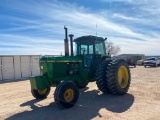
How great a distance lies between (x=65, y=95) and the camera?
7.43 metres

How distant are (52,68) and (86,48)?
2.26m

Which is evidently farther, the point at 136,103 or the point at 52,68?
the point at 52,68

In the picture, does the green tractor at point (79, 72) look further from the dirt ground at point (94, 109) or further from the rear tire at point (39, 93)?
the dirt ground at point (94, 109)

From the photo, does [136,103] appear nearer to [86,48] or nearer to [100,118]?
[100,118]

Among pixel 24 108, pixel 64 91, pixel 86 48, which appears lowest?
pixel 24 108

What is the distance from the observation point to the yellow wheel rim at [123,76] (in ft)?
32.6

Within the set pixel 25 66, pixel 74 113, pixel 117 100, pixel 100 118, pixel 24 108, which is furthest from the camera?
pixel 25 66

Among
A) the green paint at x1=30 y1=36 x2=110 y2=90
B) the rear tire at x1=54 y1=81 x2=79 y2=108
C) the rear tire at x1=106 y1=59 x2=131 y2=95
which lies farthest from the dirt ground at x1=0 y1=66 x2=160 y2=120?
the green paint at x1=30 y1=36 x2=110 y2=90

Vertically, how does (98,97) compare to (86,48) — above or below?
below

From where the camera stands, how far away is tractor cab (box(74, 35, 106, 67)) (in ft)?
32.7

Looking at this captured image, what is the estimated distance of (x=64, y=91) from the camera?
24.0 feet

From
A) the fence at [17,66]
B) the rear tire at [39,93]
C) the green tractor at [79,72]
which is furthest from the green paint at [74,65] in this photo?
the fence at [17,66]

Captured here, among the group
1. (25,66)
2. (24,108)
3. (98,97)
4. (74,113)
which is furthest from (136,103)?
(25,66)

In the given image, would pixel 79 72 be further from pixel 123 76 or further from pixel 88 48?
pixel 123 76
